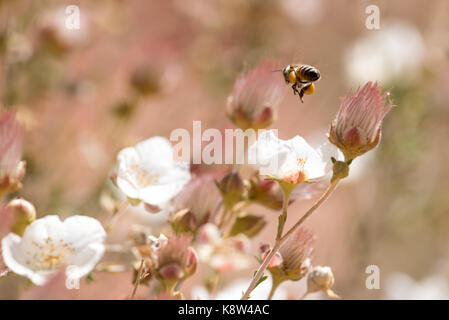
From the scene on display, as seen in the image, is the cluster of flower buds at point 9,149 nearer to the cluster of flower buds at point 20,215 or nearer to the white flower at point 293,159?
the cluster of flower buds at point 20,215

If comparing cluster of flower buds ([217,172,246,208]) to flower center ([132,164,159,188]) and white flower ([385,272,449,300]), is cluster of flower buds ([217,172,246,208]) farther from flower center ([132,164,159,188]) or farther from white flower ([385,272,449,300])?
white flower ([385,272,449,300])

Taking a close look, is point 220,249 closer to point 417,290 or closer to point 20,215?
point 20,215

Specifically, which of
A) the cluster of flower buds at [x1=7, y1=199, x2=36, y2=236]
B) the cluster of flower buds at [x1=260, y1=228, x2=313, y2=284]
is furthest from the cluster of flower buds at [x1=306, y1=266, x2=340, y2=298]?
the cluster of flower buds at [x1=7, y1=199, x2=36, y2=236]

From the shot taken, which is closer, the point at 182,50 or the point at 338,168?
the point at 338,168

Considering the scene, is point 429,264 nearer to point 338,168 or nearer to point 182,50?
point 182,50

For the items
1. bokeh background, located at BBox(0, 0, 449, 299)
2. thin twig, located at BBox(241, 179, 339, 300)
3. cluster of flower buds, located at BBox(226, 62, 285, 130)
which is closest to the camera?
thin twig, located at BBox(241, 179, 339, 300)

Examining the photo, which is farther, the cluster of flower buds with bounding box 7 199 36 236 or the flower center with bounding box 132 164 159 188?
the flower center with bounding box 132 164 159 188

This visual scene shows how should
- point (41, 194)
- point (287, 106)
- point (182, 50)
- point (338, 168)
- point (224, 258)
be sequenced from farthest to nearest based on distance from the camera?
point (287, 106), point (182, 50), point (41, 194), point (224, 258), point (338, 168)

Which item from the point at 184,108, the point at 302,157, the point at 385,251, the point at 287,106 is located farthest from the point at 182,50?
the point at 302,157
